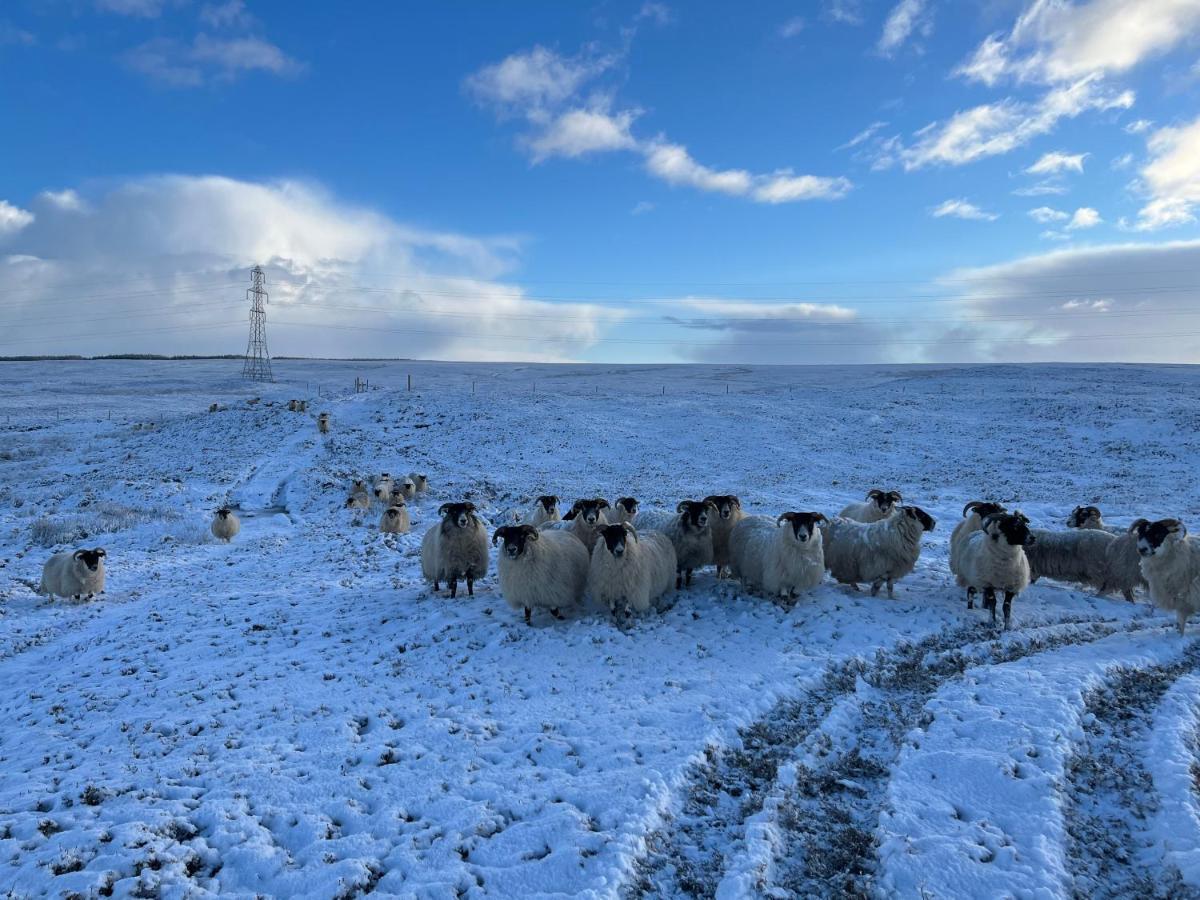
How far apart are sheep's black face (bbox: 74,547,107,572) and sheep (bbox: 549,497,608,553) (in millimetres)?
9512

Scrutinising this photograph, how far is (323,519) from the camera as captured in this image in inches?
955

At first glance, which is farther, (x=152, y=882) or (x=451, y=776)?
(x=451, y=776)

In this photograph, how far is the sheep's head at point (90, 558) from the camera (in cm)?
1424

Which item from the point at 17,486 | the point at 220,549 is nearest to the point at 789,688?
the point at 220,549

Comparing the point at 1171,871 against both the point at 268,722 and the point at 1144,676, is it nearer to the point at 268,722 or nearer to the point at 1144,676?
the point at 1144,676

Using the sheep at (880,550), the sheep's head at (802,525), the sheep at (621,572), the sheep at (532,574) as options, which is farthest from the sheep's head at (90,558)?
the sheep at (880,550)

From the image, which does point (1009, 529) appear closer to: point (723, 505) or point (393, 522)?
point (723, 505)

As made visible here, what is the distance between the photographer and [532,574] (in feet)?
37.5

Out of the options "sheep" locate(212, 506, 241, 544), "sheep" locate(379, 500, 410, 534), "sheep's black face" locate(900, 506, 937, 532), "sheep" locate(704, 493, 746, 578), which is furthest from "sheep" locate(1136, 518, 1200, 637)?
"sheep" locate(212, 506, 241, 544)

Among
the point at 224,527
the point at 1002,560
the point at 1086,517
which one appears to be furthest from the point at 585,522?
the point at 224,527

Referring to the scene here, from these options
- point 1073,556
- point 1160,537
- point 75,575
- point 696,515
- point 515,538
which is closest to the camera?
point 1160,537

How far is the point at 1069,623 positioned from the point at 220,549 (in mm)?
20843

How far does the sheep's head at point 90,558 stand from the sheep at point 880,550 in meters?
15.2

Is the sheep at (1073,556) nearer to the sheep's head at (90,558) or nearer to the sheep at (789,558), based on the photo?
the sheep at (789,558)
